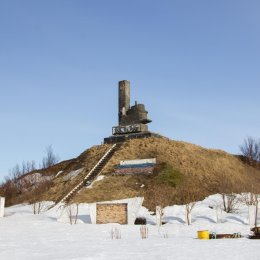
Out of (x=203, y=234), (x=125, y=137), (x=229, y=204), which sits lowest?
(x=203, y=234)

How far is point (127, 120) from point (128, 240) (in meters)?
31.3

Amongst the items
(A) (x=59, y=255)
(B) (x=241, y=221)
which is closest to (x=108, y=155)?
(B) (x=241, y=221)

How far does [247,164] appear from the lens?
2096 inches

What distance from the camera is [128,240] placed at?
1953 centimetres

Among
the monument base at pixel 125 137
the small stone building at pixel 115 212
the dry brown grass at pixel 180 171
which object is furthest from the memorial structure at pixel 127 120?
the small stone building at pixel 115 212

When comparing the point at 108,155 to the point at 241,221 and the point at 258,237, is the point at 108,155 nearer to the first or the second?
the point at 241,221

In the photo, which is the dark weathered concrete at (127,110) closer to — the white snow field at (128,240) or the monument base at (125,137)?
the monument base at (125,137)

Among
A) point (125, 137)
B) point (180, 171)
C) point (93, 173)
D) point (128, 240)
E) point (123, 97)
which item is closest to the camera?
point (128, 240)

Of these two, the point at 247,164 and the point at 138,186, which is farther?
the point at 247,164

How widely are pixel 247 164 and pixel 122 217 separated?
29506mm

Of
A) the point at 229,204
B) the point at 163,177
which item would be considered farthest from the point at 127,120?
the point at 229,204

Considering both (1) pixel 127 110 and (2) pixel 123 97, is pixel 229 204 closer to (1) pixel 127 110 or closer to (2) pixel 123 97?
(1) pixel 127 110

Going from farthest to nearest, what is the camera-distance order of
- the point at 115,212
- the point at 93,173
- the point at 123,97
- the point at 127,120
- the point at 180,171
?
the point at 123,97 < the point at 127,120 < the point at 93,173 < the point at 180,171 < the point at 115,212

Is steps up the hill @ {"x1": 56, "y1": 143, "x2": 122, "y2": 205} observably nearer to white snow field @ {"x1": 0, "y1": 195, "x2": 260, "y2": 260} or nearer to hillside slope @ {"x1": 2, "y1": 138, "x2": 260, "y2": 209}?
hillside slope @ {"x1": 2, "y1": 138, "x2": 260, "y2": 209}
